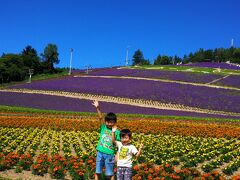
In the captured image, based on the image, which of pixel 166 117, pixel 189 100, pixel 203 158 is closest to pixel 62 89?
pixel 189 100

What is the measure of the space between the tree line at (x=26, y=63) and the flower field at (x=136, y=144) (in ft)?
213

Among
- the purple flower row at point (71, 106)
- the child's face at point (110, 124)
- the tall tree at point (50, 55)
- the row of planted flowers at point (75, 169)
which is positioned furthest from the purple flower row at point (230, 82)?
the tall tree at point (50, 55)

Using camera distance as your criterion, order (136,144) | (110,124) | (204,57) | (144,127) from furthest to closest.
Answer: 1. (204,57)
2. (144,127)
3. (136,144)
4. (110,124)

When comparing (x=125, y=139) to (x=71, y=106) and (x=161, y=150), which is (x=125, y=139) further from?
(x=71, y=106)

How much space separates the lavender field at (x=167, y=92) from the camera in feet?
157

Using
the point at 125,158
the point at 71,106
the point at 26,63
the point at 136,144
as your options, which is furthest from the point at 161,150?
the point at 26,63

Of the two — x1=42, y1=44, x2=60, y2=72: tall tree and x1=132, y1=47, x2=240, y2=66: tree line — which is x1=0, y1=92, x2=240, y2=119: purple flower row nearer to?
x1=42, y1=44, x2=60, y2=72: tall tree

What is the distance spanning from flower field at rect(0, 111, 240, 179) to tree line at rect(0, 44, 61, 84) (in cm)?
6494

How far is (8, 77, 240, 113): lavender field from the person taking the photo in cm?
4789

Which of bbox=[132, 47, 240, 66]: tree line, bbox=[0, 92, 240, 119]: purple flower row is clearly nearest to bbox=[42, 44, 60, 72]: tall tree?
bbox=[132, 47, 240, 66]: tree line

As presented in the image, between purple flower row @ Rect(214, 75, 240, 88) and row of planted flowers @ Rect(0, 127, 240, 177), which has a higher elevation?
purple flower row @ Rect(214, 75, 240, 88)

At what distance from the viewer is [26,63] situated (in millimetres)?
117812

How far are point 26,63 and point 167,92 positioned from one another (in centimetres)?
7225

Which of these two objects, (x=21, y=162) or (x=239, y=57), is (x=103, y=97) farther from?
(x=239, y=57)
